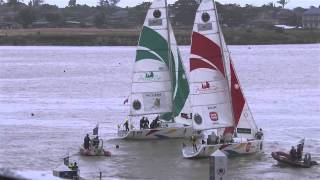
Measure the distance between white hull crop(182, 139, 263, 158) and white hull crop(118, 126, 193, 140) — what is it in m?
5.65

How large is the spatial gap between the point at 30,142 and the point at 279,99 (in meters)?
32.4

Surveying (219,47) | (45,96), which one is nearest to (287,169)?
(219,47)

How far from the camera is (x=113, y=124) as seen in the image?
55062 mm

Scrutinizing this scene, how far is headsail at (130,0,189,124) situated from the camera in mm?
48469

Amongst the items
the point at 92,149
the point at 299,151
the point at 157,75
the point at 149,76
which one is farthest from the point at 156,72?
the point at 299,151

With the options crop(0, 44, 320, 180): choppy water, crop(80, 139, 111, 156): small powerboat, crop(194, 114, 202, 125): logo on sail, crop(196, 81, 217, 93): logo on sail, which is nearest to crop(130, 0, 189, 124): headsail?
crop(0, 44, 320, 180): choppy water

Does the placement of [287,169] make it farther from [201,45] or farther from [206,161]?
[201,45]

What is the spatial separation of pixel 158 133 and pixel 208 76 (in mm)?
6446

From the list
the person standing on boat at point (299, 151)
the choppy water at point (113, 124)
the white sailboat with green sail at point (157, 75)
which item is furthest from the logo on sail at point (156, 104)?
the person standing on boat at point (299, 151)

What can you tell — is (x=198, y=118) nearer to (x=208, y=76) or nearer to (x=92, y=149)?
(x=208, y=76)

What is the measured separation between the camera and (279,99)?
74000 millimetres

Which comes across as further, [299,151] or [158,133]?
[158,133]

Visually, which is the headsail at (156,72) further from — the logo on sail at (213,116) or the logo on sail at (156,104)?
the logo on sail at (213,116)

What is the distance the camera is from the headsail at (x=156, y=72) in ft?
159
